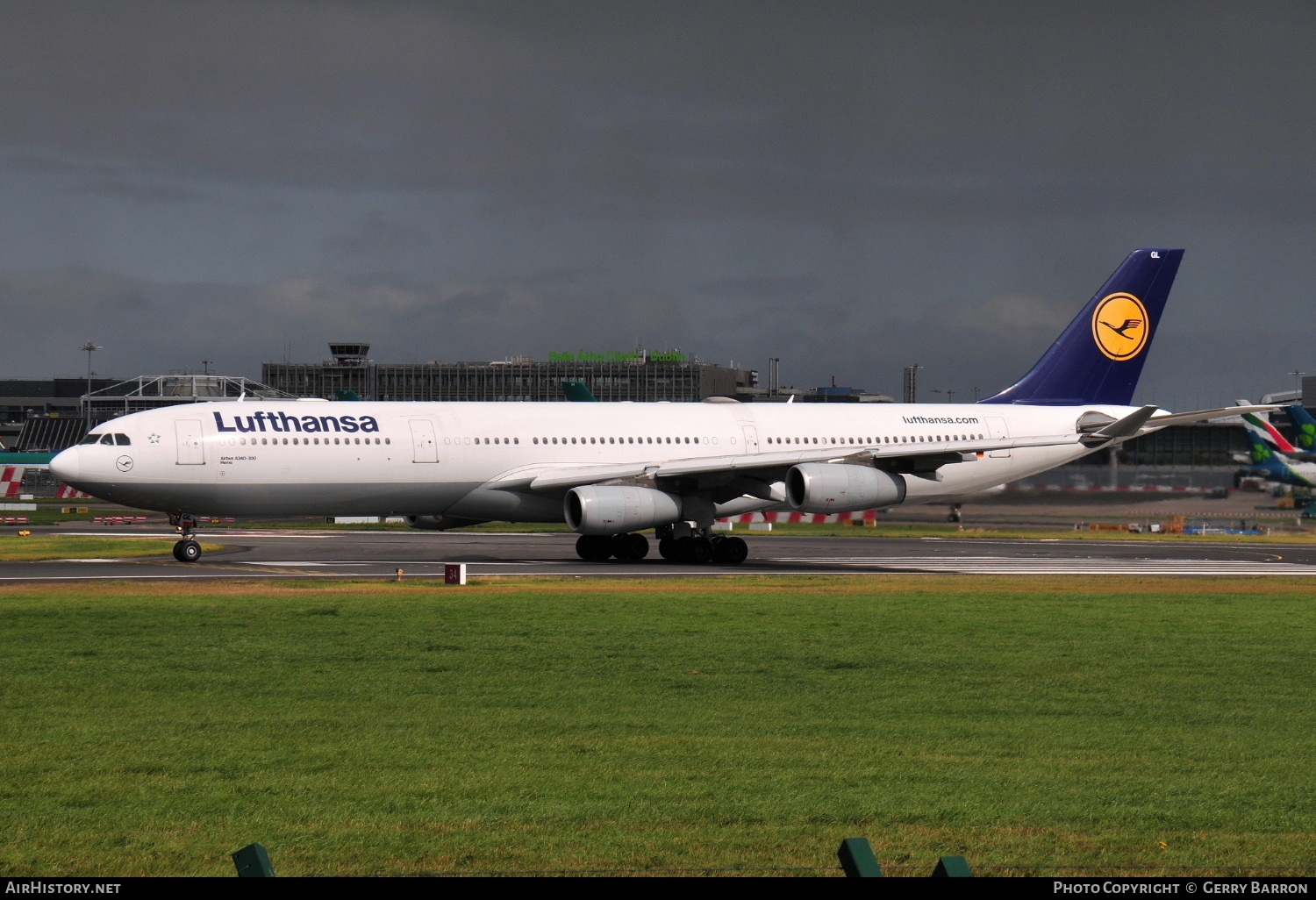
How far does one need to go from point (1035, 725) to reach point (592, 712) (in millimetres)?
4291

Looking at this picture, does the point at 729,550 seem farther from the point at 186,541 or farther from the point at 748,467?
the point at 186,541

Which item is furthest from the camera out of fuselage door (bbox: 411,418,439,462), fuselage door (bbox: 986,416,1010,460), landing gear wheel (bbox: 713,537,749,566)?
fuselage door (bbox: 986,416,1010,460)

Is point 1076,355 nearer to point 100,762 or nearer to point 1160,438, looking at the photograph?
point 1160,438

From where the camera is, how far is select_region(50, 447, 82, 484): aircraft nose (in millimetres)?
35312

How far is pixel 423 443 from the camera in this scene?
37938 millimetres

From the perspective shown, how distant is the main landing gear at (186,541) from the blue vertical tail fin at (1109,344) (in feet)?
83.6

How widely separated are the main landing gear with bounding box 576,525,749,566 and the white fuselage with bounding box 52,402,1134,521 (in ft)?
5.74

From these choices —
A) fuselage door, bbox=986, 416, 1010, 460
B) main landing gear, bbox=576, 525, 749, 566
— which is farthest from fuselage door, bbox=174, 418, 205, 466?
fuselage door, bbox=986, 416, 1010, 460

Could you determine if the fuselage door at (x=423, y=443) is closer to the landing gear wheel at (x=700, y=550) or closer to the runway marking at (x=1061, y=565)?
the landing gear wheel at (x=700, y=550)

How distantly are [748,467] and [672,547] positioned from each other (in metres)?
3.38

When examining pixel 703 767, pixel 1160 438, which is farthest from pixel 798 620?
pixel 1160 438

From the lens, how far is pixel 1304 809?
10.1m

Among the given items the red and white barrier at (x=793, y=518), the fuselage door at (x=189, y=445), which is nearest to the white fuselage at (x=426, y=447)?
the fuselage door at (x=189, y=445)

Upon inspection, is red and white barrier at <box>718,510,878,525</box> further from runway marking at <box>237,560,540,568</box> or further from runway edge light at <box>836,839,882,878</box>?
runway edge light at <box>836,839,882,878</box>
